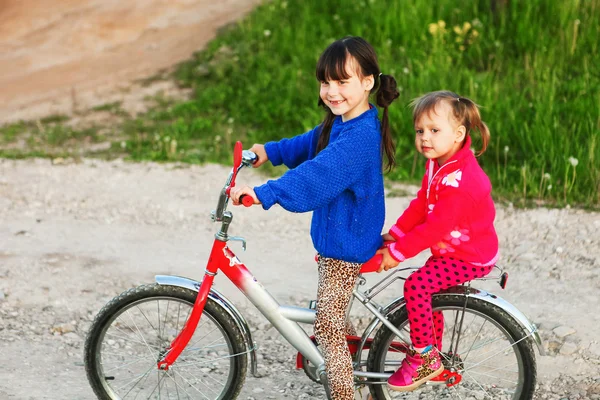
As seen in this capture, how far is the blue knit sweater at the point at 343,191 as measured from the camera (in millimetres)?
2873

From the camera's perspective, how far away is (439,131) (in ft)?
9.82

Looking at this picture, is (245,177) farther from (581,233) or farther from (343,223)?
(343,223)

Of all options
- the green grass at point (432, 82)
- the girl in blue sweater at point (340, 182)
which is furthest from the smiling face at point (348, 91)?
the green grass at point (432, 82)

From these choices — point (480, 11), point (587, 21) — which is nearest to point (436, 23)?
point (480, 11)

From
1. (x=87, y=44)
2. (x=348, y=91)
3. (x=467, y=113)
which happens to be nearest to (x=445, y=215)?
(x=467, y=113)

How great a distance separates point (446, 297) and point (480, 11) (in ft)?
19.1

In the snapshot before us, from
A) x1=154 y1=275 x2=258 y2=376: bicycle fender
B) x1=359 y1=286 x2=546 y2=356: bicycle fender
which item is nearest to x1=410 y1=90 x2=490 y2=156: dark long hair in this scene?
x1=359 y1=286 x2=546 y2=356: bicycle fender

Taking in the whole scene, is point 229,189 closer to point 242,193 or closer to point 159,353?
point 242,193

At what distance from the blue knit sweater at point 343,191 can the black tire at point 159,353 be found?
56cm

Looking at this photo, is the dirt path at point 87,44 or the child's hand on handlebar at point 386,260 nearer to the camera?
the child's hand on handlebar at point 386,260

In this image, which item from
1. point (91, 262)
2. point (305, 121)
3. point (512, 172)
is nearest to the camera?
point (91, 262)

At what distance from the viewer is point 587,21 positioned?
25.2 feet

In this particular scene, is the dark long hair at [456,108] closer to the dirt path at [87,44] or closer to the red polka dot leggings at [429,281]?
the red polka dot leggings at [429,281]

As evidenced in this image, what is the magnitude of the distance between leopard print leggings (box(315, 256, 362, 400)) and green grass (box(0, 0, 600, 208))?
313 cm
